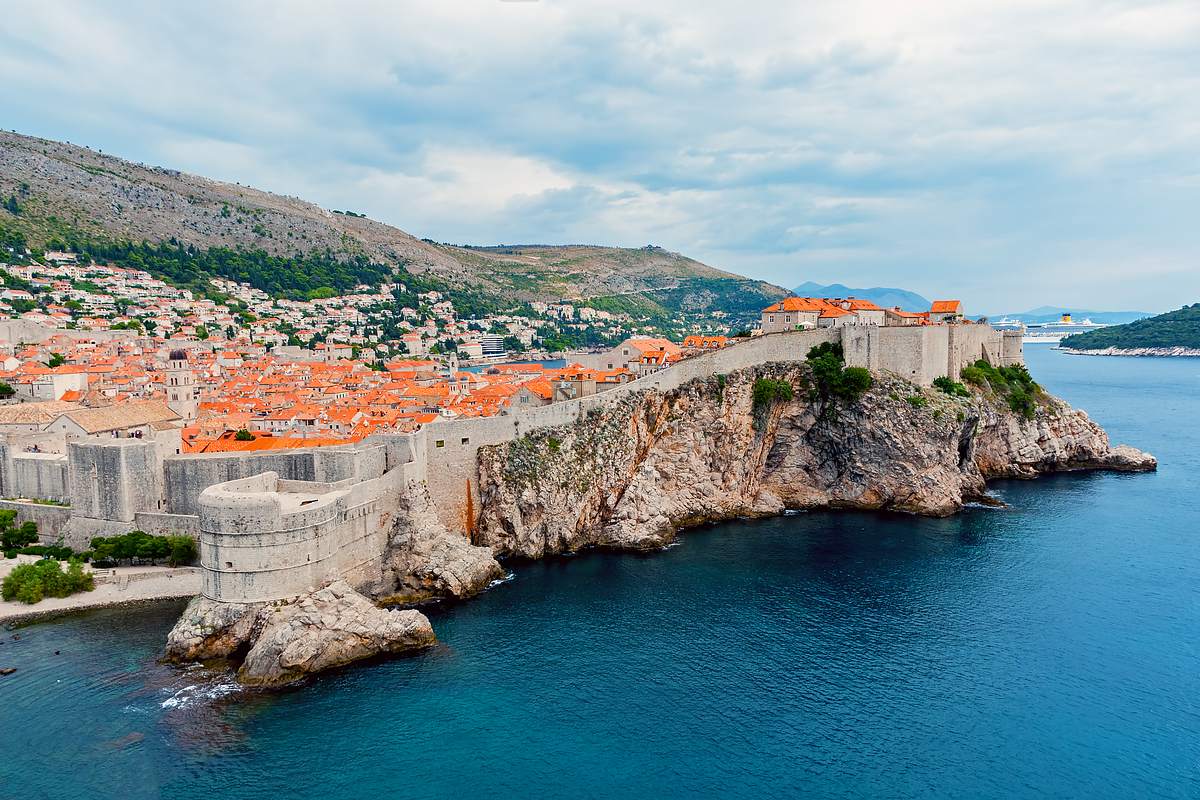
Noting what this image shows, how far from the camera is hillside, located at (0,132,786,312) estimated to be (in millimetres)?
102375

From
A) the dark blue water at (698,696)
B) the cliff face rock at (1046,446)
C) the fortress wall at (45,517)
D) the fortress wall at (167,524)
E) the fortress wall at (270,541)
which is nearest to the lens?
the dark blue water at (698,696)

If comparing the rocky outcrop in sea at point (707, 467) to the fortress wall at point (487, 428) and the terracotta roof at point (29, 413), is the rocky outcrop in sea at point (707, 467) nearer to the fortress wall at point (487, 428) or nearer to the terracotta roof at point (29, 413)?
the fortress wall at point (487, 428)

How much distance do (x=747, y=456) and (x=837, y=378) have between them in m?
6.07

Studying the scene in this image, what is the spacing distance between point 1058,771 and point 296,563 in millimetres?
20689

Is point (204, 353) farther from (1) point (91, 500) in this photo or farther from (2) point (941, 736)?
(2) point (941, 736)

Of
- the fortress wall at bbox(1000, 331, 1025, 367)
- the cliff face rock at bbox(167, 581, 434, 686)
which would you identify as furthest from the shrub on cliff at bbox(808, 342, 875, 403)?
the cliff face rock at bbox(167, 581, 434, 686)

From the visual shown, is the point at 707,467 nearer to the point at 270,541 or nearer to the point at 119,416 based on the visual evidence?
the point at 270,541

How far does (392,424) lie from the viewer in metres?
37.1

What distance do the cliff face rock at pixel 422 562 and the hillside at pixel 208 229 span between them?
87293 mm

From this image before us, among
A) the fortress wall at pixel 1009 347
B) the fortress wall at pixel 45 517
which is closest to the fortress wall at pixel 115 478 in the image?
the fortress wall at pixel 45 517

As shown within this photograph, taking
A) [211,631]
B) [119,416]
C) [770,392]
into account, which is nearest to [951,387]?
[770,392]

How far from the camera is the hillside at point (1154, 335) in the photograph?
458 ft

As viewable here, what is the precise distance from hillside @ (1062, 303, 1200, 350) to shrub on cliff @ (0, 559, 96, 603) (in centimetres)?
16109

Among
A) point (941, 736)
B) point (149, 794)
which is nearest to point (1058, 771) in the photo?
point (941, 736)
